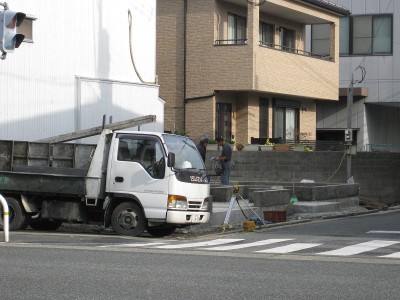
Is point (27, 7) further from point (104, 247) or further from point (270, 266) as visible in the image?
point (270, 266)

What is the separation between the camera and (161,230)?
65.1 ft

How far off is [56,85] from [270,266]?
47.9 feet

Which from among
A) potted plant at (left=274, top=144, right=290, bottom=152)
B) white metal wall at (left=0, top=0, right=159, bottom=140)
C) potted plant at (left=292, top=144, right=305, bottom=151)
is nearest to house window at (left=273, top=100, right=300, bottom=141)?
potted plant at (left=292, top=144, right=305, bottom=151)

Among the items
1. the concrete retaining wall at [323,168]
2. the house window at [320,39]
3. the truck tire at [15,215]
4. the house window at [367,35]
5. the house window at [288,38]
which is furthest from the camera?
the house window at [320,39]

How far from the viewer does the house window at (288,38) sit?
41.1 metres

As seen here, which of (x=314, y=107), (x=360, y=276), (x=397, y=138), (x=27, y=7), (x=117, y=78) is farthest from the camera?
(x=397, y=138)

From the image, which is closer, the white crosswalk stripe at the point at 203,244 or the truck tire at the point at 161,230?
the white crosswalk stripe at the point at 203,244

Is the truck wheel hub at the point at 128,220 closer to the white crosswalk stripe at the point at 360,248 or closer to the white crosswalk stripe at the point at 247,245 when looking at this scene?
the white crosswalk stripe at the point at 247,245

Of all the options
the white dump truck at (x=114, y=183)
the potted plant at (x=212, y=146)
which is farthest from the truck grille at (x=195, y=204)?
the potted plant at (x=212, y=146)

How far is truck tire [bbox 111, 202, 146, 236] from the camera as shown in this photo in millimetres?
18766

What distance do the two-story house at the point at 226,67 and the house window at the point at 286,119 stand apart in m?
0.25

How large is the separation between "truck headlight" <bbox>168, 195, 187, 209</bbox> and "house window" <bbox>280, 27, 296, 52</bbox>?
76.2 ft

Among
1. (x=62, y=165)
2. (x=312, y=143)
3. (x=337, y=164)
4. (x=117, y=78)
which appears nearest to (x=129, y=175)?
(x=62, y=165)

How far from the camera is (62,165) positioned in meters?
19.9
